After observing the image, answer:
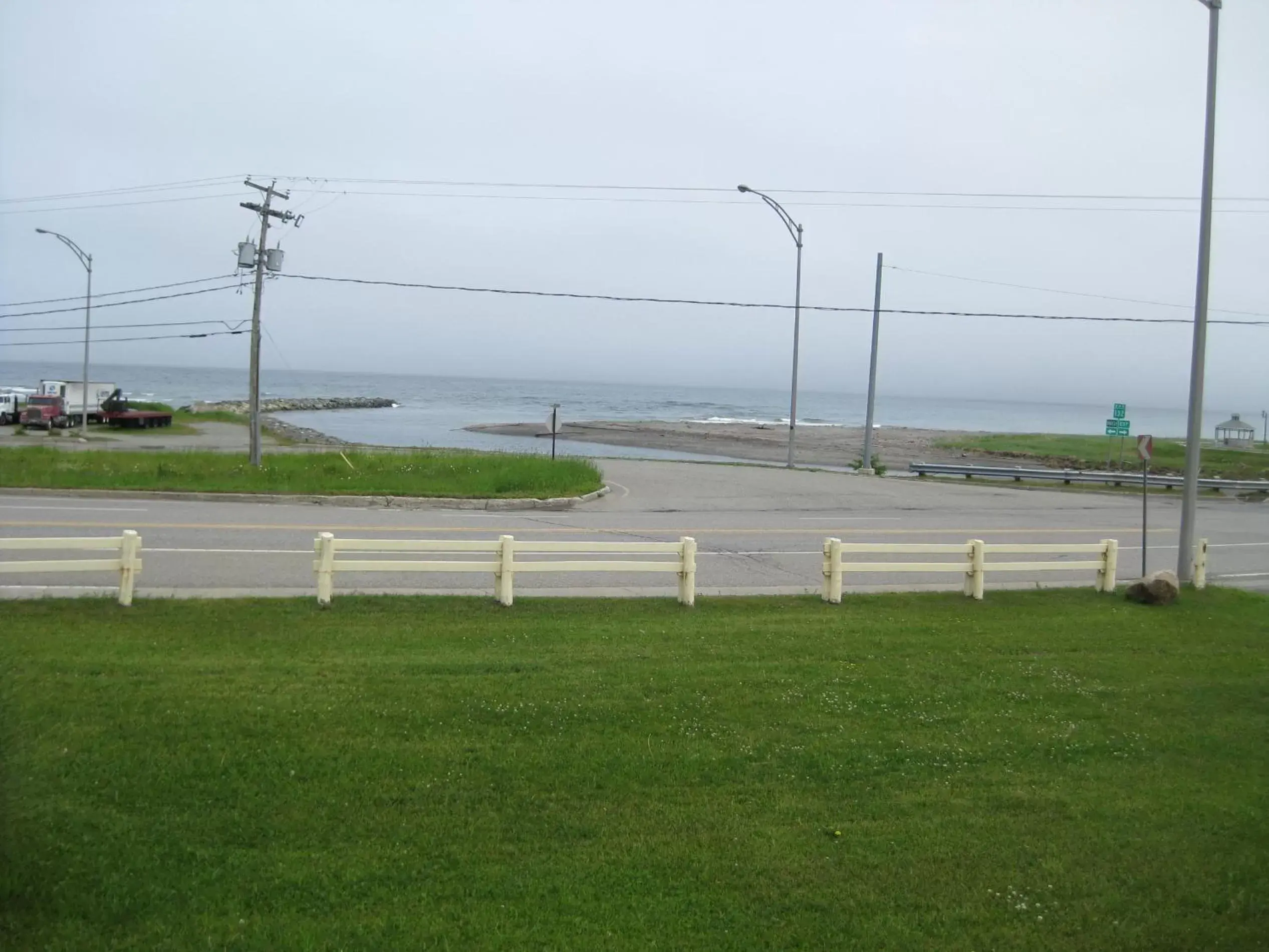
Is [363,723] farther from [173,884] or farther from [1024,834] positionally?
[1024,834]

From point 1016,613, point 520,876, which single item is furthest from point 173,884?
point 1016,613

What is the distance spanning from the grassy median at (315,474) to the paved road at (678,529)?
1.27 metres

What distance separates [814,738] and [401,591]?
5416 millimetres

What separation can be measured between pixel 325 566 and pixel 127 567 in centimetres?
176

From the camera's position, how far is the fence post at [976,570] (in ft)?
40.8

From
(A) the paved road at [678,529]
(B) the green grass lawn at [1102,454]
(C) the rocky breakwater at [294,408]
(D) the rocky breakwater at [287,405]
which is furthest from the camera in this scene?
(D) the rocky breakwater at [287,405]

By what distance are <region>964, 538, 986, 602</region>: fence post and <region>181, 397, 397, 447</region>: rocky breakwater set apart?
36.6 metres

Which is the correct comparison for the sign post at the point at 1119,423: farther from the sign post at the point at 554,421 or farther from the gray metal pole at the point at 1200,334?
the sign post at the point at 554,421

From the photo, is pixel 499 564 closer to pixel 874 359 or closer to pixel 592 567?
pixel 592 567

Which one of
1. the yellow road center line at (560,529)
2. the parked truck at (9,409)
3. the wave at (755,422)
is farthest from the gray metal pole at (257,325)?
the wave at (755,422)

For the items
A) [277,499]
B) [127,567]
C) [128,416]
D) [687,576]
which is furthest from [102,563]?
[128,416]

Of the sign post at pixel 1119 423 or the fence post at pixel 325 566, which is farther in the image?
the sign post at pixel 1119 423

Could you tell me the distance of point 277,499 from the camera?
2123 centimetres

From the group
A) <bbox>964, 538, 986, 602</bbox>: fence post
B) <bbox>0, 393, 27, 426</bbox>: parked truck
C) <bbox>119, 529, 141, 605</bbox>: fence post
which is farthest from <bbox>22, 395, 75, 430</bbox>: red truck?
<bbox>964, 538, 986, 602</bbox>: fence post
